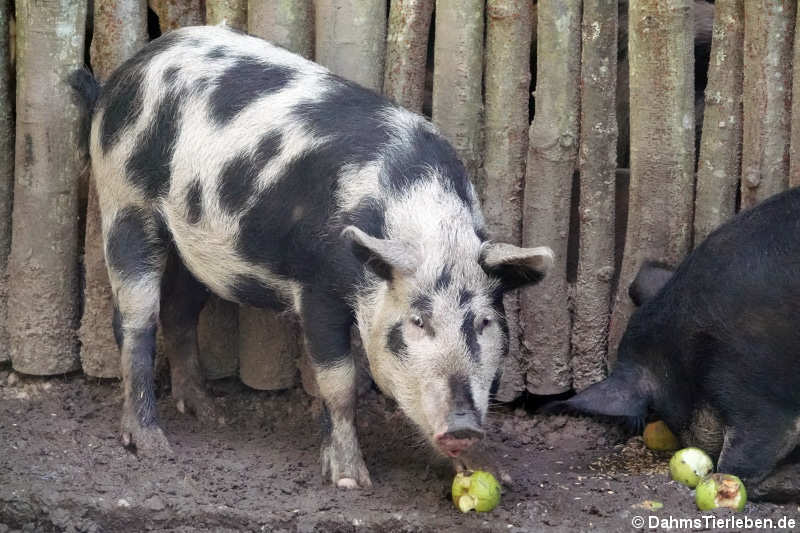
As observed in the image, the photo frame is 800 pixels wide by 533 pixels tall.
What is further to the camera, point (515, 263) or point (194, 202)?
point (194, 202)

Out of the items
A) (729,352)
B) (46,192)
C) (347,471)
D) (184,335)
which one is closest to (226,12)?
(46,192)

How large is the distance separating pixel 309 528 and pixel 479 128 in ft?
6.53

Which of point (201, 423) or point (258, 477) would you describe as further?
point (201, 423)

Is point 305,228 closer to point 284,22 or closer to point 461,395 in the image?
point 461,395

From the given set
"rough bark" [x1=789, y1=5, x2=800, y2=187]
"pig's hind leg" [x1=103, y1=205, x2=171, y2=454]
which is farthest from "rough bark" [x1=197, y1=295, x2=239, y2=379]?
"rough bark" [x1=789, y1=5, x2=800, y2=187]

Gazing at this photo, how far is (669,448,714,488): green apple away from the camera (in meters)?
4.80

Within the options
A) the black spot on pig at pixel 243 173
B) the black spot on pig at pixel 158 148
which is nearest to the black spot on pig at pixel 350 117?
the black spot on pig at pixel 243 173

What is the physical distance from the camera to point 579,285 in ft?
18.4

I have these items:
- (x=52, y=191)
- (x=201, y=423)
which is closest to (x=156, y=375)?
(x=201, y=423)

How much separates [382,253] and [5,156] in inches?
90.8

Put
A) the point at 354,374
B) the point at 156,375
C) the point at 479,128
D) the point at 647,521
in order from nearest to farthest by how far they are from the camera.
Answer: the point at 647,521 → the point at 354,374 → the point at 479,128 → the point at 156,375

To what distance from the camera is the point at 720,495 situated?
14.9ft

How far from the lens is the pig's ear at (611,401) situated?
4945mm

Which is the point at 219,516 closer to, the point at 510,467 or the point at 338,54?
the point at 510,467
